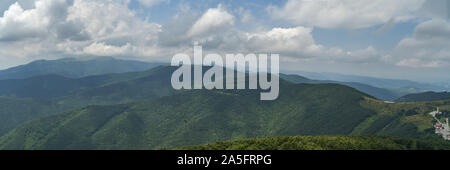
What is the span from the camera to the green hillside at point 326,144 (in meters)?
145

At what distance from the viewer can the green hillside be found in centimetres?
14540

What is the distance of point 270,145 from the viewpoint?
484 feet

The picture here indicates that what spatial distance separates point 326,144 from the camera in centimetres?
15900
